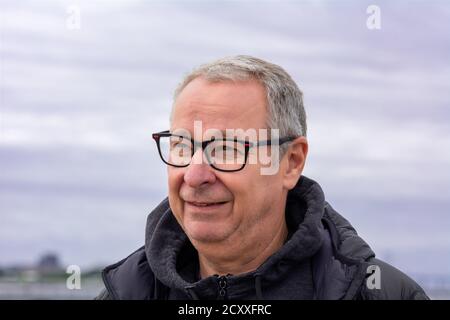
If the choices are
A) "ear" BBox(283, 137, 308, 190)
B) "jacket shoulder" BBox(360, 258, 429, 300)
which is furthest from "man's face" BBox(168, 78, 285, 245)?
"jacket shoulder" BBox(360, 258, 429, 300)

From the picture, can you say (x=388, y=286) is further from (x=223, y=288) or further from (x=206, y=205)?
(x=206, y=205)

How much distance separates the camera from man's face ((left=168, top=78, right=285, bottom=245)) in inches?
213

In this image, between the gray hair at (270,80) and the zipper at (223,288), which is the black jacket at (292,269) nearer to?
the zipper at (223,288)

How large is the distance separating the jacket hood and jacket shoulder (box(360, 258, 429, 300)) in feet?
0.86

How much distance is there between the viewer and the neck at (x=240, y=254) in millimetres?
5582

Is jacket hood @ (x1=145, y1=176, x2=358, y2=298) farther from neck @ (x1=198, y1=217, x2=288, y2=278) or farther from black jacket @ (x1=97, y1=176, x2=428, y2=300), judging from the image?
neck @ (x1=198, y1=217, x2=288, y2=278)

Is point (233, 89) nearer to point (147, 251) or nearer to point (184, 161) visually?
point (184, 161)

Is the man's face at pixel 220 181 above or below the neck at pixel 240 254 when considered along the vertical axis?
above

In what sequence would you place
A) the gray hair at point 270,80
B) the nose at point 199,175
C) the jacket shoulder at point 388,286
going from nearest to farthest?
the nose at point 199,175 → the jacket shoulder at point 388,286 → the gray hair at point 270,80

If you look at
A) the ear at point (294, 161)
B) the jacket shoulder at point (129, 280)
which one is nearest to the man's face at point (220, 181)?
the ear at point (294, 161)

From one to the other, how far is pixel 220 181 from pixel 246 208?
228mm

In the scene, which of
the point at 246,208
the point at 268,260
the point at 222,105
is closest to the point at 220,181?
the point at 246,208

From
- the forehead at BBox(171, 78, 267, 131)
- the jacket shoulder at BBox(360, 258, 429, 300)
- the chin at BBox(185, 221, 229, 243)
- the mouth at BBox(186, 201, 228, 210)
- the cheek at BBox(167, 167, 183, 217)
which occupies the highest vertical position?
the forehead at BBox(171, 78, 267, 131)
